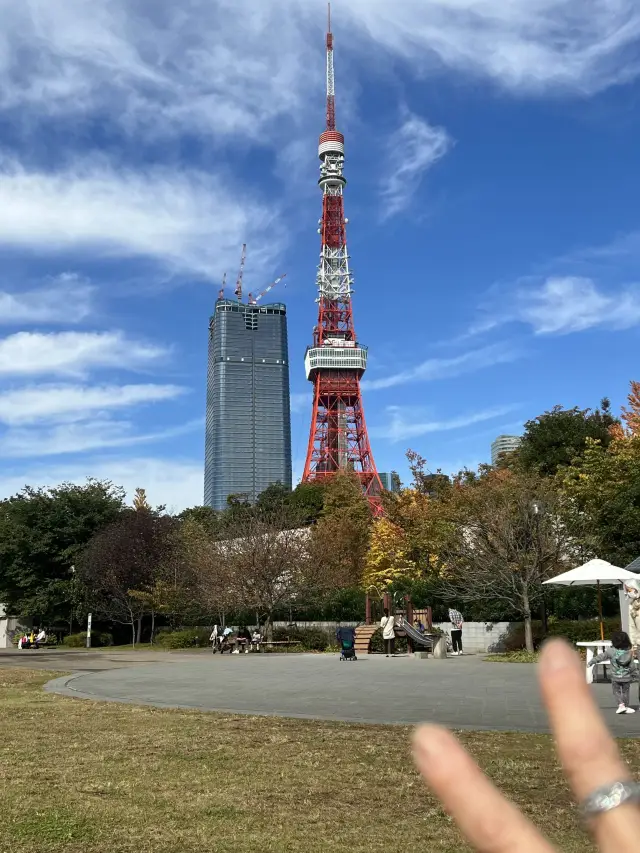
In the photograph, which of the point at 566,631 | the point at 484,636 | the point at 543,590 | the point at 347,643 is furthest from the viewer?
the point at 484,636

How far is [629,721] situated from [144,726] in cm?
612

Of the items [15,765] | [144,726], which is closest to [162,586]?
[144,726]

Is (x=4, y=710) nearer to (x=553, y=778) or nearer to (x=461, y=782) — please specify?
(x=553, y=778)

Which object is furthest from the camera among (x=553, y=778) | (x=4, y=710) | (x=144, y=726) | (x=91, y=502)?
(x=91, y=502)

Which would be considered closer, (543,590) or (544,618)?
(543,590)

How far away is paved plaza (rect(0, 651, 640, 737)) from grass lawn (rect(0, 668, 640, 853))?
1.34 meters

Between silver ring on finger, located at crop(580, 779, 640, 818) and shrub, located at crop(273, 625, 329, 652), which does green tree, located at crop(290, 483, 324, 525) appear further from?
silver ring on finger, located at crop(580, 779, 640, 818)

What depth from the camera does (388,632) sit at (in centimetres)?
2553

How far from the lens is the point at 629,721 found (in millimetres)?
9922

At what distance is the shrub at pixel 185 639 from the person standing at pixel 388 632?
385 inches

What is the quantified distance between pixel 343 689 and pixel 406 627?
12.0 m

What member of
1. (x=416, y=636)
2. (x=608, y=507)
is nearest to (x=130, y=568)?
(x=416, y=636)

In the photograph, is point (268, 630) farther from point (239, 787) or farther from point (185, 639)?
point (239, 787)

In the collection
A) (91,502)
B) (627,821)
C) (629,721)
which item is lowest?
(629,721)
